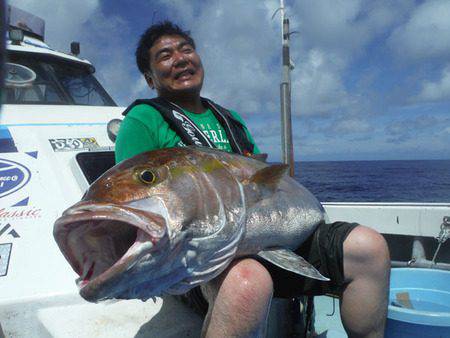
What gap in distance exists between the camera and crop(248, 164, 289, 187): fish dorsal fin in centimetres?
171

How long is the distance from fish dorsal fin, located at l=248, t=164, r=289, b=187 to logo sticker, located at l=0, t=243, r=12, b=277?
4.89 ft

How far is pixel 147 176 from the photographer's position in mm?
1394

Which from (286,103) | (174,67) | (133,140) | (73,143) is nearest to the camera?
(133,140)

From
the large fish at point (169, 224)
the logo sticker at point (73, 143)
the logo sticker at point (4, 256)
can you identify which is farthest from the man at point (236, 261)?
the logo sticker at point (73, 143)

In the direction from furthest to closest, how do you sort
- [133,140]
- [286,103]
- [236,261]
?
[286,103] < [133,140] < [236,261]

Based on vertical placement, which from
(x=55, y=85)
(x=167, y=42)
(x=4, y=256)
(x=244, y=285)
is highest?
(x=167, y=42)

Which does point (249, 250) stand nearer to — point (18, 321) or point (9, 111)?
point (18, 321)

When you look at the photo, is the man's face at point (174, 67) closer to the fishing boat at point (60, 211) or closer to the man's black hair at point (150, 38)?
the man's black hair at point (150, 38)

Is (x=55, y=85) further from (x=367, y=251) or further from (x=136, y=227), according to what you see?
(x=367, y=251)

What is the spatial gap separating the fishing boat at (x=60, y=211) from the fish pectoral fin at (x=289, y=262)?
1.95 feet

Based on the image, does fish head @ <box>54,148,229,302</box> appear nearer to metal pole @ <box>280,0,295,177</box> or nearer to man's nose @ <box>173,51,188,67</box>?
man's nose @ <box>173,51,188,67</box>

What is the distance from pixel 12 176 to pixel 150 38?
1.30 metres

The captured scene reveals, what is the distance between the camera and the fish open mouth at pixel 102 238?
1201 millimetres

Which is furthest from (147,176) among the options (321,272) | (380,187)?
(380,187)
